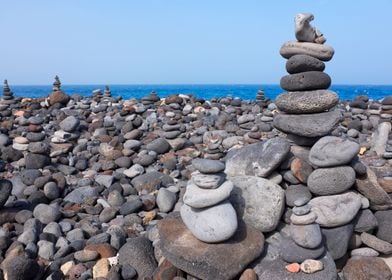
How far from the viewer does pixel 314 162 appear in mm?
5004

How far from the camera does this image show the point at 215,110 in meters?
13.9

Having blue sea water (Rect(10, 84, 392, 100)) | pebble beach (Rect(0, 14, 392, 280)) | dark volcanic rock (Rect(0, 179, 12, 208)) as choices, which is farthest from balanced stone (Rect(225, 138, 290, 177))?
blue sea water (Rect(10, 84, 392, 100))

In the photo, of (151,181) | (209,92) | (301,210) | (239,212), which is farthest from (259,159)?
(209,92)

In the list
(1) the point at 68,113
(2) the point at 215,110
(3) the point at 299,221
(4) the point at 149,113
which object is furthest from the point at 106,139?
(3) the point at 299,221

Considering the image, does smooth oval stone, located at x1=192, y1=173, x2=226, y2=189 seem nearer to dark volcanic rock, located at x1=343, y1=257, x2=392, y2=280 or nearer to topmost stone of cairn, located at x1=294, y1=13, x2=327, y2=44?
dark volcanic rock, located at x1=343, y1=257, x2=392, y2=280

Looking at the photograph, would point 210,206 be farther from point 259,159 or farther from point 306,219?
point 259,159

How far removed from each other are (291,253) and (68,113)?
37.8ft

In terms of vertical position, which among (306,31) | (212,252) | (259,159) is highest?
(306,31)

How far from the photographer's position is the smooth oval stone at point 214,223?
4.10 meters

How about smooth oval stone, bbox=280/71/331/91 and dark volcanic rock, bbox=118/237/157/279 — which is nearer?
dark volcanic rock, bbox=118/237/157/279

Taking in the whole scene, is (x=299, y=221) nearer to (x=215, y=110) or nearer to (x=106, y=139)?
(x=106, y=139)

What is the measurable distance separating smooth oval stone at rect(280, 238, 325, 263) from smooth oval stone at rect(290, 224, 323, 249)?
0.20 ft

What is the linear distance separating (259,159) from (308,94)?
1.24 meters

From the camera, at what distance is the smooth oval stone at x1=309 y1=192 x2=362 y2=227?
4.65 m
